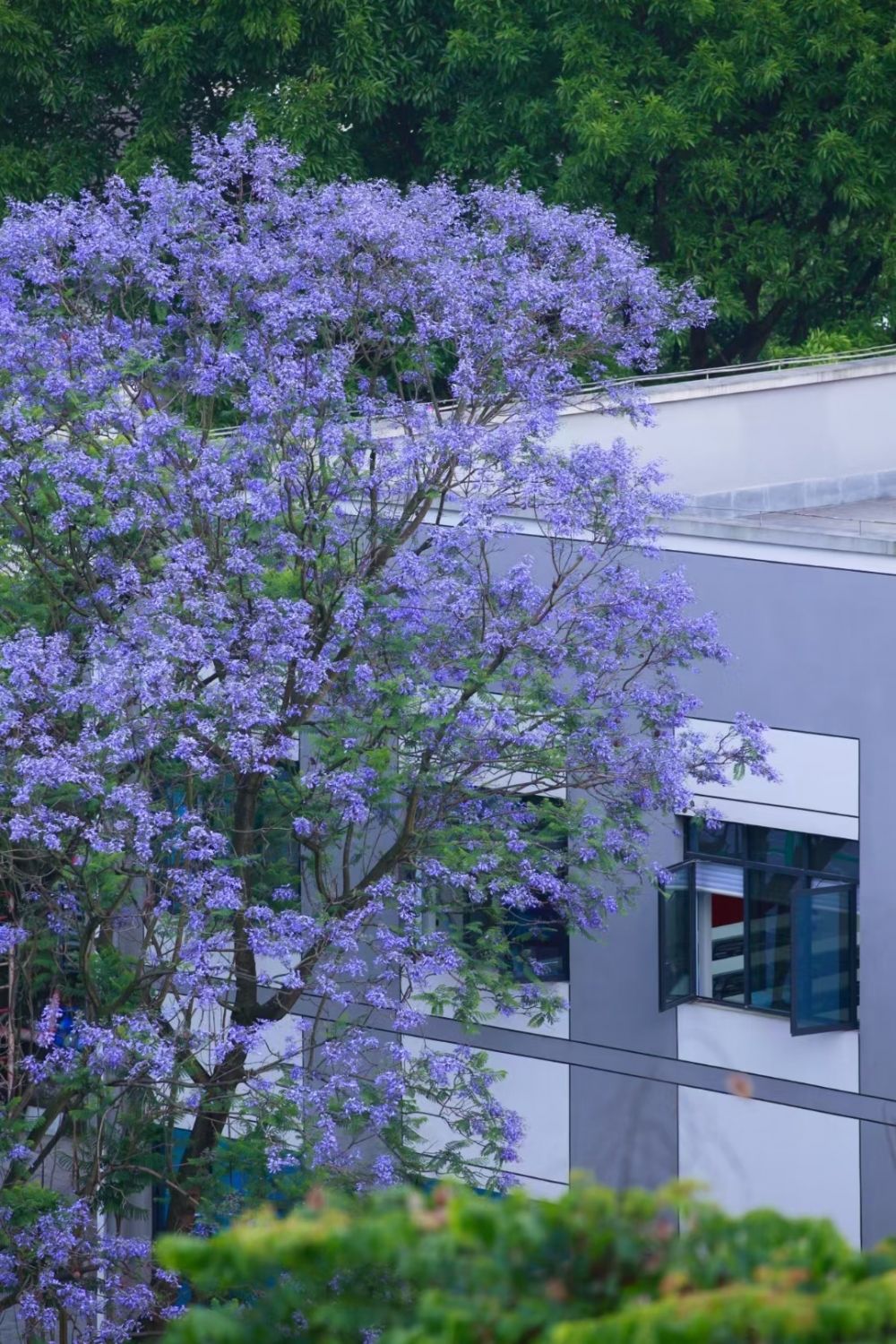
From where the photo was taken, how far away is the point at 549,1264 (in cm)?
459

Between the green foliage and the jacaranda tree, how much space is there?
7021 mm

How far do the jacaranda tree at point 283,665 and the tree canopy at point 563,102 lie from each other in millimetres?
11141

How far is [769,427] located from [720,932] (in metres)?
6.71

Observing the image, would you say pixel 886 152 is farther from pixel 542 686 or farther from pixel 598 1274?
pixel 598 1274

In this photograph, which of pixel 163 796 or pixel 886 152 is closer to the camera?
pixel 163 796

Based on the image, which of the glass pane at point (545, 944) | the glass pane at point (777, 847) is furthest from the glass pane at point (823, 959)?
the glass pane at point (545, 944)

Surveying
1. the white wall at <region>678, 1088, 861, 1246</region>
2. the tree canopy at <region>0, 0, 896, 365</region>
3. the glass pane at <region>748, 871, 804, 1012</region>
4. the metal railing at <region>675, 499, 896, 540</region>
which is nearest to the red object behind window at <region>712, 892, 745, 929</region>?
the glass pane at <region>748, 871, 804, 1012</region>

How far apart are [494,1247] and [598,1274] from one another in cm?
27

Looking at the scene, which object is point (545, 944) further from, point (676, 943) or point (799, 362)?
point (799, 362)

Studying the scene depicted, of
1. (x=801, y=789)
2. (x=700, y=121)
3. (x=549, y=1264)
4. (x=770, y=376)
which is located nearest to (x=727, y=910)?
(x=801, y=789)

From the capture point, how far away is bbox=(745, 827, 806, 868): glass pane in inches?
591

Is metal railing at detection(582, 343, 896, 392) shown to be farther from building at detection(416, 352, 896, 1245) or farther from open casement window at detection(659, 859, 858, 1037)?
open casement window at detection(659, 859, 858, 1037)

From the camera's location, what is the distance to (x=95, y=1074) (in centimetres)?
1223

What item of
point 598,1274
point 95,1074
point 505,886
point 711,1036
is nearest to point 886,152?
point 711,1036
